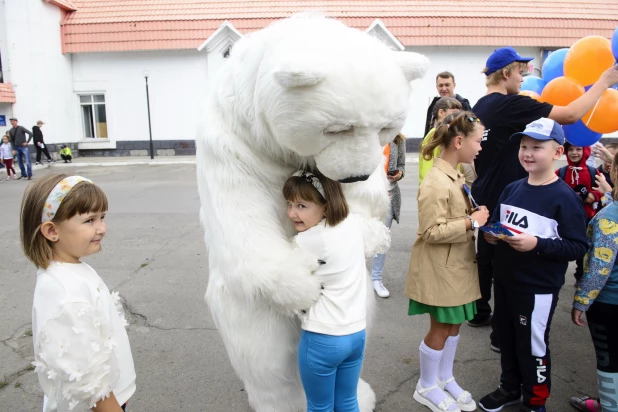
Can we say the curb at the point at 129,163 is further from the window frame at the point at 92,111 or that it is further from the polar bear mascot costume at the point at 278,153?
the polar bear mascot costume at the point at 278,153

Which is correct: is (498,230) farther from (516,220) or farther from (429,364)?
(429,364)

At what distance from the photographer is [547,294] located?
211cm

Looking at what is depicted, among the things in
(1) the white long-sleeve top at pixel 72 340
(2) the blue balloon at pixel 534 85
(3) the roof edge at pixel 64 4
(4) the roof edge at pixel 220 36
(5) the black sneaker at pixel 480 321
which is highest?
(3) the roof edge at pixel 64 4

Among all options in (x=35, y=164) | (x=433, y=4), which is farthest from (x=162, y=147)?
(x=433, y=4)

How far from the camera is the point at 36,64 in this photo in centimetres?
1455

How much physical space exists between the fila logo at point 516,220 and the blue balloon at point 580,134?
4.86ft

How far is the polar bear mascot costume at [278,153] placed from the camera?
138 cm

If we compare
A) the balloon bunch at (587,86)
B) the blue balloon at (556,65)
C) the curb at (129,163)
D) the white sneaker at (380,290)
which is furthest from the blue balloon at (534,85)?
the curb at (129,163)

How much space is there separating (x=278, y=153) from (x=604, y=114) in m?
2.69

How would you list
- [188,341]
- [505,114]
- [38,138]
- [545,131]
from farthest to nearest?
1. [38,138]
2. [188,341]
3. [505,114]
4. [545,131]

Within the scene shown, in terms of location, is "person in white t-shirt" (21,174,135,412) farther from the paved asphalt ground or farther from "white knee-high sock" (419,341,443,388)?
"white knee-high sock" (419,341,443,388)

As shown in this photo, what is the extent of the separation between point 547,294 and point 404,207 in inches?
202

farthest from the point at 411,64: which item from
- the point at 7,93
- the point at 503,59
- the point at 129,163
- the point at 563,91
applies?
the point at 7,93

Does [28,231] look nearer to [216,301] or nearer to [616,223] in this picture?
[216,301]
